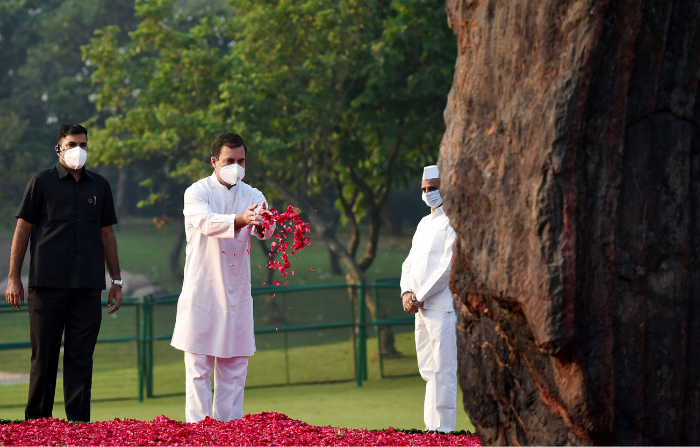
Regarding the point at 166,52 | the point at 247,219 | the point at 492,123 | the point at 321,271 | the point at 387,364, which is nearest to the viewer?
the point at 492,123

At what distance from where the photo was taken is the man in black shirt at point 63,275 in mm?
5133

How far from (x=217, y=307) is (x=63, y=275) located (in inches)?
40.1

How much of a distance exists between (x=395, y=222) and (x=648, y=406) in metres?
26.1

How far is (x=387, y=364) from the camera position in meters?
11.9

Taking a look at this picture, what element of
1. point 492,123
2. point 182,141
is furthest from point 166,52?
point 492,123

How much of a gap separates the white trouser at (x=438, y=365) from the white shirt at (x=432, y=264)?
10 cm

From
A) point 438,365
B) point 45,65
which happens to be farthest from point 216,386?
point 45,65

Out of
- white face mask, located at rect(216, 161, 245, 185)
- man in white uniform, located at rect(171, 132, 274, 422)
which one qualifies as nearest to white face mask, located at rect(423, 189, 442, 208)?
man in white uniform, located at rect(171, 132, 274, 422)

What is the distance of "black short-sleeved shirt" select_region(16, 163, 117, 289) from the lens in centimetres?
517

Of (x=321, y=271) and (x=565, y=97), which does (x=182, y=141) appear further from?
(x=321, y=271)

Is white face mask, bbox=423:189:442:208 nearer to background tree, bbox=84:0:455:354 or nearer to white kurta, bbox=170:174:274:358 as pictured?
white kurta, bbox=170:174:274:358

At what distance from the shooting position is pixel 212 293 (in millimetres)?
5250

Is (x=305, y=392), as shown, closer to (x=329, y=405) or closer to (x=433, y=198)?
(x=329, y=405)

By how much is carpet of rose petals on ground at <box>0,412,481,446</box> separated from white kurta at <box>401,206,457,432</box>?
3.44 feet
